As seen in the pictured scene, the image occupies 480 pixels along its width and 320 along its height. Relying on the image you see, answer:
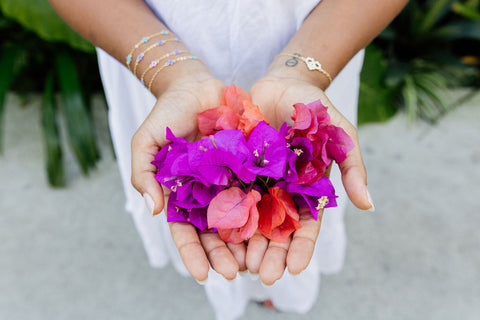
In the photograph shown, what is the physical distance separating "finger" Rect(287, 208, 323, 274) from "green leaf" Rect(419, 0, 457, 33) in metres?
1.65

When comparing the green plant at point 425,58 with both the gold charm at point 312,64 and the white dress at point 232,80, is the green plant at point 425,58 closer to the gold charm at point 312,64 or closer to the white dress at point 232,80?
the white dress at point 232,80

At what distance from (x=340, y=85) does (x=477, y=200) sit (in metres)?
1.07

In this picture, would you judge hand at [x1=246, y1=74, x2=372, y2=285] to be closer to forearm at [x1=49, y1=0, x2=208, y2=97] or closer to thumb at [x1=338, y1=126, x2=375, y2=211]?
thumb at [x1=338, y1=126, x2=375, y2=211]

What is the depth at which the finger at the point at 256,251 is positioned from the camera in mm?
727

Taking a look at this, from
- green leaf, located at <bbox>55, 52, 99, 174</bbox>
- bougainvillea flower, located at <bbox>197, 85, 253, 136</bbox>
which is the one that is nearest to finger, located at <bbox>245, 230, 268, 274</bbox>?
bougainvillea flower, located at <bbox>197, 85, 253, 136</bbox>

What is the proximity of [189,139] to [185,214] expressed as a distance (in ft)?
0.57

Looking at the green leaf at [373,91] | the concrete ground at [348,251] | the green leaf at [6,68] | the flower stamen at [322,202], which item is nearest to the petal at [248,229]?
the flower stamen at [322,202]

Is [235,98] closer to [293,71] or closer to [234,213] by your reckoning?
[293,71]

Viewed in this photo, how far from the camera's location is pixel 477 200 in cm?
166

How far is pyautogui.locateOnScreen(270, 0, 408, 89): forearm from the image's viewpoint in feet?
2.65

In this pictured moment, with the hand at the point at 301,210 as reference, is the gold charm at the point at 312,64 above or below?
above

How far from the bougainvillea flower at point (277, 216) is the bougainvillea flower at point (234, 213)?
3cm

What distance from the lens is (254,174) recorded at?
705 millimetres

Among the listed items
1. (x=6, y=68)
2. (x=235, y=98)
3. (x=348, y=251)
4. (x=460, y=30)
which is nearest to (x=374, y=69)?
(x=460, y=30)
